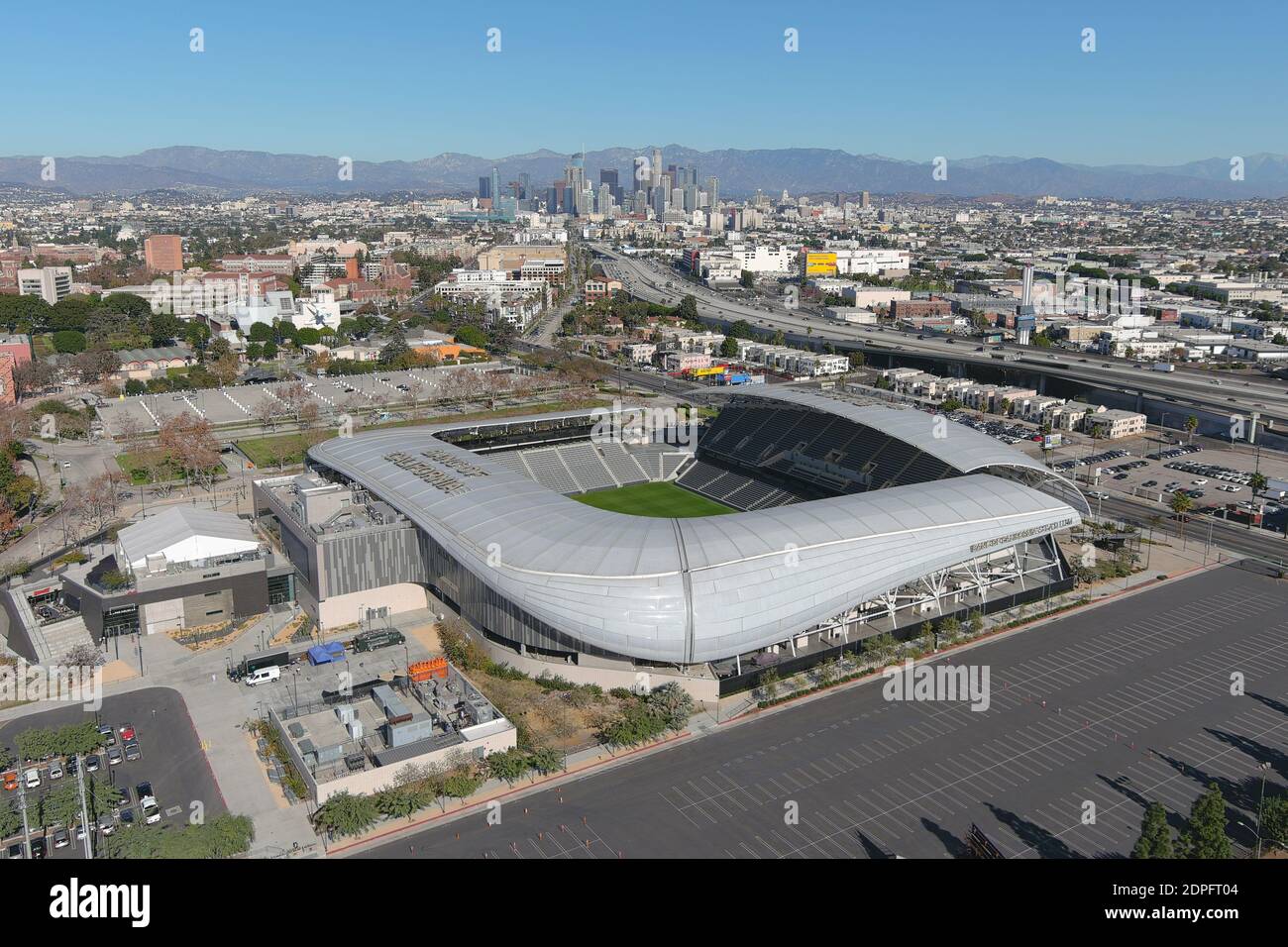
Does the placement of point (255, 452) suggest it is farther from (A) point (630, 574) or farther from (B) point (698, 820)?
(B) point (698, 820)

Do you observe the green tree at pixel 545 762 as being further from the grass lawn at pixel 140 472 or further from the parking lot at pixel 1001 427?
the parking lot at pixel 1001 427

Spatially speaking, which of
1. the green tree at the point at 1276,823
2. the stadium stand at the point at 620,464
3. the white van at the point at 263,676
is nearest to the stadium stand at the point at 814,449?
the stadium stand at the point at 620,464

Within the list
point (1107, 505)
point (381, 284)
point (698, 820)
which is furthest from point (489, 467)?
point (381, 284)

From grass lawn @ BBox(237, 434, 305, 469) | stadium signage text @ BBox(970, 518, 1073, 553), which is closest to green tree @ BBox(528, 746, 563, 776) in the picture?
stadium signage text @ BBox(970, 518, 1073, 553)

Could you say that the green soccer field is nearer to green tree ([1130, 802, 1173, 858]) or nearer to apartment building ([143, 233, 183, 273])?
green tree ([1130, 802, 1173, 858])

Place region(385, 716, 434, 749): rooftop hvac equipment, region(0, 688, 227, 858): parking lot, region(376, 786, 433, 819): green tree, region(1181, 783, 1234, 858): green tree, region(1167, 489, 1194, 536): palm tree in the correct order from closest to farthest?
region(1181, 783, 1234, 858): green tree
region(0, 688, 227, 858): parking lot
region(376, 786, 433, 819): green tree
region(385, 716, 434, 749): rooftop hvac equipment
region(1167, 489, 1194, 536): palm tree

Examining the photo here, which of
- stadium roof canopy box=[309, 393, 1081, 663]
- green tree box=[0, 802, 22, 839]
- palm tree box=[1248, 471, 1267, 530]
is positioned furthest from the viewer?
palm tree box=[1248, 471, 1267, 530]
